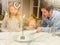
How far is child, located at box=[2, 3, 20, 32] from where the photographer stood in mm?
973

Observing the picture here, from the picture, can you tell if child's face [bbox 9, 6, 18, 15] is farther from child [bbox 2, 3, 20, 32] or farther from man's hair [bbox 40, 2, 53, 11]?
man's hair [bbox 40, 2, 53, 11]

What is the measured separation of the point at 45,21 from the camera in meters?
1.00

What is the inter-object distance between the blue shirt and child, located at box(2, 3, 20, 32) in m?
0.20

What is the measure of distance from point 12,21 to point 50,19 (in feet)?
0.94

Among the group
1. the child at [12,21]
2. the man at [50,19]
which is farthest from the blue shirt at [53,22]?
the child at [12,21]

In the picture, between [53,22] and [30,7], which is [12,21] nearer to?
[30,7]

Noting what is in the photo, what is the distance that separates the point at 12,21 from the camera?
983mm

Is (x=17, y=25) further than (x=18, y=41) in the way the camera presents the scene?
Yes

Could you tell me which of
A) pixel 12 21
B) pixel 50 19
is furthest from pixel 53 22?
pixel 12 21

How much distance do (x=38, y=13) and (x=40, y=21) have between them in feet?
0.21

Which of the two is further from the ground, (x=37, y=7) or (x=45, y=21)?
(x=37, y=7)

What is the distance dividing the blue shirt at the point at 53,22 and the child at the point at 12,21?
196 millimetres

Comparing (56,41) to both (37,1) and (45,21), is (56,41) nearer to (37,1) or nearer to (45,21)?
(45,21)

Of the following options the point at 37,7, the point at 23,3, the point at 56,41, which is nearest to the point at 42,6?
the point at 37,7
